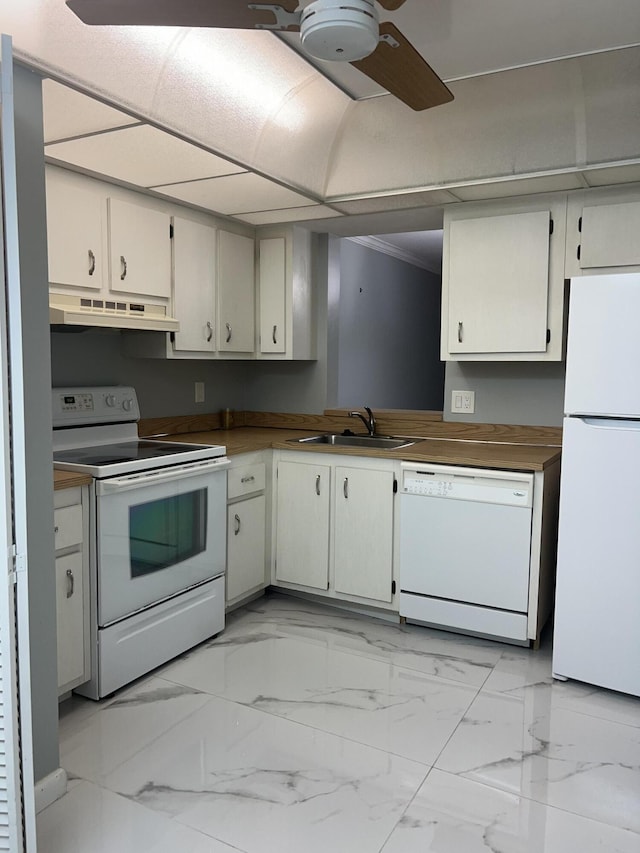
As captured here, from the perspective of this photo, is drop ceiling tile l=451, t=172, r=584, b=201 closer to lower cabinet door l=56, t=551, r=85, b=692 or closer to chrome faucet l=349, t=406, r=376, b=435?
chrome faucet l=349, t=406, r=376, b=435

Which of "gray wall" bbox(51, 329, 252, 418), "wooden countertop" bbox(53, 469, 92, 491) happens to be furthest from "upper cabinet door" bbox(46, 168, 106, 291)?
"wooden countertop" bbox(53, 469, 92, 491)

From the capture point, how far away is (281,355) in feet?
12.5

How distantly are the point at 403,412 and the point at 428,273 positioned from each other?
154 inches

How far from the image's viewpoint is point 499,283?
320 cm

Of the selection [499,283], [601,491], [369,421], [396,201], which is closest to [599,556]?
[601,491]

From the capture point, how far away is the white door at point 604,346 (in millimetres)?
2406

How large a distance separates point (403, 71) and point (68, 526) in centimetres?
178

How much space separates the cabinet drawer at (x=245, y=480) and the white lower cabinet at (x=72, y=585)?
0.90 metres

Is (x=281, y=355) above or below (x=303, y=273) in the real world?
below

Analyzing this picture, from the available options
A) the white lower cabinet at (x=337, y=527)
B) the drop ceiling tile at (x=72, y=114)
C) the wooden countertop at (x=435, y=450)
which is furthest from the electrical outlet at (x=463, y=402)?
the drop ceiling tile at (x=72, y=114)

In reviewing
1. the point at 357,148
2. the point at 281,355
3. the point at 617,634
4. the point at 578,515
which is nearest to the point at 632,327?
the point at 578,515

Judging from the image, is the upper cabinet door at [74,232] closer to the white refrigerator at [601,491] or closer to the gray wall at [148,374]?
the gray wall at [148,374]

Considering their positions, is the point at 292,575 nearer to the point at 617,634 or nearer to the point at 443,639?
the point at 443,639

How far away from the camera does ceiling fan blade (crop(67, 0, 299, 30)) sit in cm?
137
